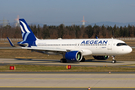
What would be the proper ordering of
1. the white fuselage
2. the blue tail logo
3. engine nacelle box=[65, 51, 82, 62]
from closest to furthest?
1. the white fuselage
2. engine nacelle box=[65, 51, 82, 62]
3. the blue tail logo

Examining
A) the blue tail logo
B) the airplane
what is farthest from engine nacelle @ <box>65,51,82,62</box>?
the blue tail logo

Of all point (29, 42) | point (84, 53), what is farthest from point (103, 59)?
point (29, 42)

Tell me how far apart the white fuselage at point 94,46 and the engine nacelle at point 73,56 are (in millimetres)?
1269

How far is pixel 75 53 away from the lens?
4088 cm

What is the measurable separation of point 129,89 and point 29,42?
33550 mm

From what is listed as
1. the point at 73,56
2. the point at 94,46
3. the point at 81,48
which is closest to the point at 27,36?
the point at 81,48

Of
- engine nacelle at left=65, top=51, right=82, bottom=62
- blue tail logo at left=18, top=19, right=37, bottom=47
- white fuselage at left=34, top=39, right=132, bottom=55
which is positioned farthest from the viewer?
blue tail logo at left=18, top=19, right=37, bottom=47

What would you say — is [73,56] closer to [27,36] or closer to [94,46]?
[94,46]

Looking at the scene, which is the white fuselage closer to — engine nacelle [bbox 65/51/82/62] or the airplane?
the airplane

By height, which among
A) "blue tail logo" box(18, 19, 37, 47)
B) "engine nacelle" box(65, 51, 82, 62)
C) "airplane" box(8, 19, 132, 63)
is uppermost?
"blue tail logo" box(18, 19, 37, 47)

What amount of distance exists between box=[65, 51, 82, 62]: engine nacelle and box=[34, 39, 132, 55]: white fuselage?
1269mm

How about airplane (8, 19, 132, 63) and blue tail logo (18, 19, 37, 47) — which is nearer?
airplane (8, 19, 132, 63)

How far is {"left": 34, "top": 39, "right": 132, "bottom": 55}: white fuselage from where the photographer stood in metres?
40.4

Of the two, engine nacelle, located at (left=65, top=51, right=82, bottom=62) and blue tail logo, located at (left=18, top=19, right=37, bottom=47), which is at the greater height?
blue tail logo, located at (left=18, top=19, right=37, bottom=47)
